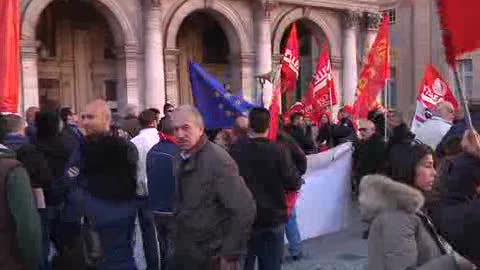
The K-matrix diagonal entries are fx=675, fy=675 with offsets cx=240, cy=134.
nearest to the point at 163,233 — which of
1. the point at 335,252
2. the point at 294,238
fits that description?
the point at 294,238

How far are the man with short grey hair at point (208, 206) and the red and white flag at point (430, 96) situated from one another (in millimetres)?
7132

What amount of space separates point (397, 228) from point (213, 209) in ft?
4.28

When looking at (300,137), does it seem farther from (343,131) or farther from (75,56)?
(75,56)

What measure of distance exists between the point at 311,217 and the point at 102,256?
373 centimetres

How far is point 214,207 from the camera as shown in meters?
4.06

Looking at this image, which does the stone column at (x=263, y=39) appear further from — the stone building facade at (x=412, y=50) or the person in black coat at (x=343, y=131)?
the stone building facade at (x=412, y=50)

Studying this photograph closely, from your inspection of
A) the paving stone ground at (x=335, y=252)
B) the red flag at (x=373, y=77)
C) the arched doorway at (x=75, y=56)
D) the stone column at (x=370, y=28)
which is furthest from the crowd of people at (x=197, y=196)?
the stone column at (x=370, y=28)

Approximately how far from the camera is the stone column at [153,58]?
63.9ft

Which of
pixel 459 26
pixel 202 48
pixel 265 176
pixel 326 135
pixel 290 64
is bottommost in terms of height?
pixel 326 135

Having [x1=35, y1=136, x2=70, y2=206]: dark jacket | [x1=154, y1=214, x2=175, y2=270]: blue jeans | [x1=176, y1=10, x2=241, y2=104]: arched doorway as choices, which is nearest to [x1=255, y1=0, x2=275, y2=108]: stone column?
[x1=176, y1=10, x2=241, y2=104]: arched doorway

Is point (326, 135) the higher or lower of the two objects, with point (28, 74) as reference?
lower

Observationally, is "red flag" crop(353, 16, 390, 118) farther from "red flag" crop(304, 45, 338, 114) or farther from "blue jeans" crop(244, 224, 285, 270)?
"blue jeans" crop(244, 224, 285, 270)

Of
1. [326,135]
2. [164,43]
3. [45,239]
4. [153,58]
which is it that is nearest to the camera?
[45,239]

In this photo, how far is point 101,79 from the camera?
22.2 metres
